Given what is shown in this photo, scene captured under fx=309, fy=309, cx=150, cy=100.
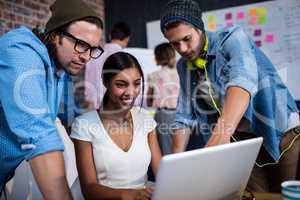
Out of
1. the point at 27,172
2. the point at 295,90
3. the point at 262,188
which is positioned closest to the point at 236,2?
the point at 295,90

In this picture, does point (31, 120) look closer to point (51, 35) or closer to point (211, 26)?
point (51, 35)

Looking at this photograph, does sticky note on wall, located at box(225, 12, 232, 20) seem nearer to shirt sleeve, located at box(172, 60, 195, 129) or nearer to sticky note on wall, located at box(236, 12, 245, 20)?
sticky note on wall, located at box(236, 12, 245, 20)

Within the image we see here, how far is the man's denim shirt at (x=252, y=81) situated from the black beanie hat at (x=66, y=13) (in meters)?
0.58

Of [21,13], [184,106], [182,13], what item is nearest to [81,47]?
[182,13]

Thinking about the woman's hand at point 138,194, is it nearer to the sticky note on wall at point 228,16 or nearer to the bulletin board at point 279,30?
the bulletin board at point 279,30

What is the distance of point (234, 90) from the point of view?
3.84 ft

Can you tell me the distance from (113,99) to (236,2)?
2186 millimetres

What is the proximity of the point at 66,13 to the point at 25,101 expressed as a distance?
0.43 m

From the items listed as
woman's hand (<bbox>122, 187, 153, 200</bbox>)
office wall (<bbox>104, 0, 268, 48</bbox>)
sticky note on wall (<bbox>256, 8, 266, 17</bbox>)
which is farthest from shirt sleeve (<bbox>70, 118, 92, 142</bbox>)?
office wall (<bbox>104, 0, 268, 48</bbox>)

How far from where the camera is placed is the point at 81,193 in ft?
4.82

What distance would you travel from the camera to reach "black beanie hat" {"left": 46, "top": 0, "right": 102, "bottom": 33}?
112 centimetres

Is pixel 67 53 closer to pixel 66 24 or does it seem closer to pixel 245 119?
pixel 66 24

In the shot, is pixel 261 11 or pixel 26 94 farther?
pixel 261 11

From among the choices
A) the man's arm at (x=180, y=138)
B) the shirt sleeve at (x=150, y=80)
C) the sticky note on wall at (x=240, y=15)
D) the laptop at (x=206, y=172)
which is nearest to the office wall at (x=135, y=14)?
the shirt sleeve at (x=150, y=80)
